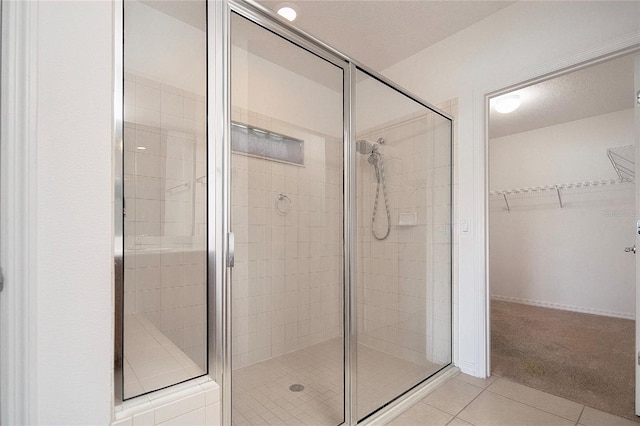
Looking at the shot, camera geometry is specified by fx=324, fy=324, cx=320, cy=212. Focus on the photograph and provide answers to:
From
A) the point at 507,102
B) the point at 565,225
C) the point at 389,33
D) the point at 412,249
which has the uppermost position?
the point at 389,33

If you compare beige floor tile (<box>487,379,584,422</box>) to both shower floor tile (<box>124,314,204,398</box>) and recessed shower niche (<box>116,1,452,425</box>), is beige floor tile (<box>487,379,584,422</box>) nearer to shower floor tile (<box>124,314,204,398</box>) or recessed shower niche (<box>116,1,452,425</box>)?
recessed shower niche (<box>116,1,452,425</box>)

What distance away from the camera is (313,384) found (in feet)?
6.28

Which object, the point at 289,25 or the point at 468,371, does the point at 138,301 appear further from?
the point at 468,371

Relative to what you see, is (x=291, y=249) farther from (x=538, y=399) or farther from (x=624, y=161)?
(x=624, y=161)

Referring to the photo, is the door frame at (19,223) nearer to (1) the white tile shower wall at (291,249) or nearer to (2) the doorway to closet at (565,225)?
(1) the white tile shower wall at (291,249)

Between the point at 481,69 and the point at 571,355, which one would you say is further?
the point at 571,355

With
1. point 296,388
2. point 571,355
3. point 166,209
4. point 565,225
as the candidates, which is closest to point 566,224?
point 565,225

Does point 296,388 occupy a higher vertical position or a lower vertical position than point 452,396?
higher

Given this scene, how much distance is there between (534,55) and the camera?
2141 millimetres

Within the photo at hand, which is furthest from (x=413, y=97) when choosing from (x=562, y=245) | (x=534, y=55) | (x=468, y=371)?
(x=562, y=245)

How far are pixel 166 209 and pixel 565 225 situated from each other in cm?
497

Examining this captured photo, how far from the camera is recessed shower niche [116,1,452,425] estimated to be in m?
1.10

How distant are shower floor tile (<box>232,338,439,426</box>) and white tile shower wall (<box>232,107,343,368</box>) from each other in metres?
0.08

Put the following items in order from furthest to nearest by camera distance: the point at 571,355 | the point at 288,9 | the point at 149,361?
1. the point at 571,355
2. the point at 288,9
3. the point at 149,361
